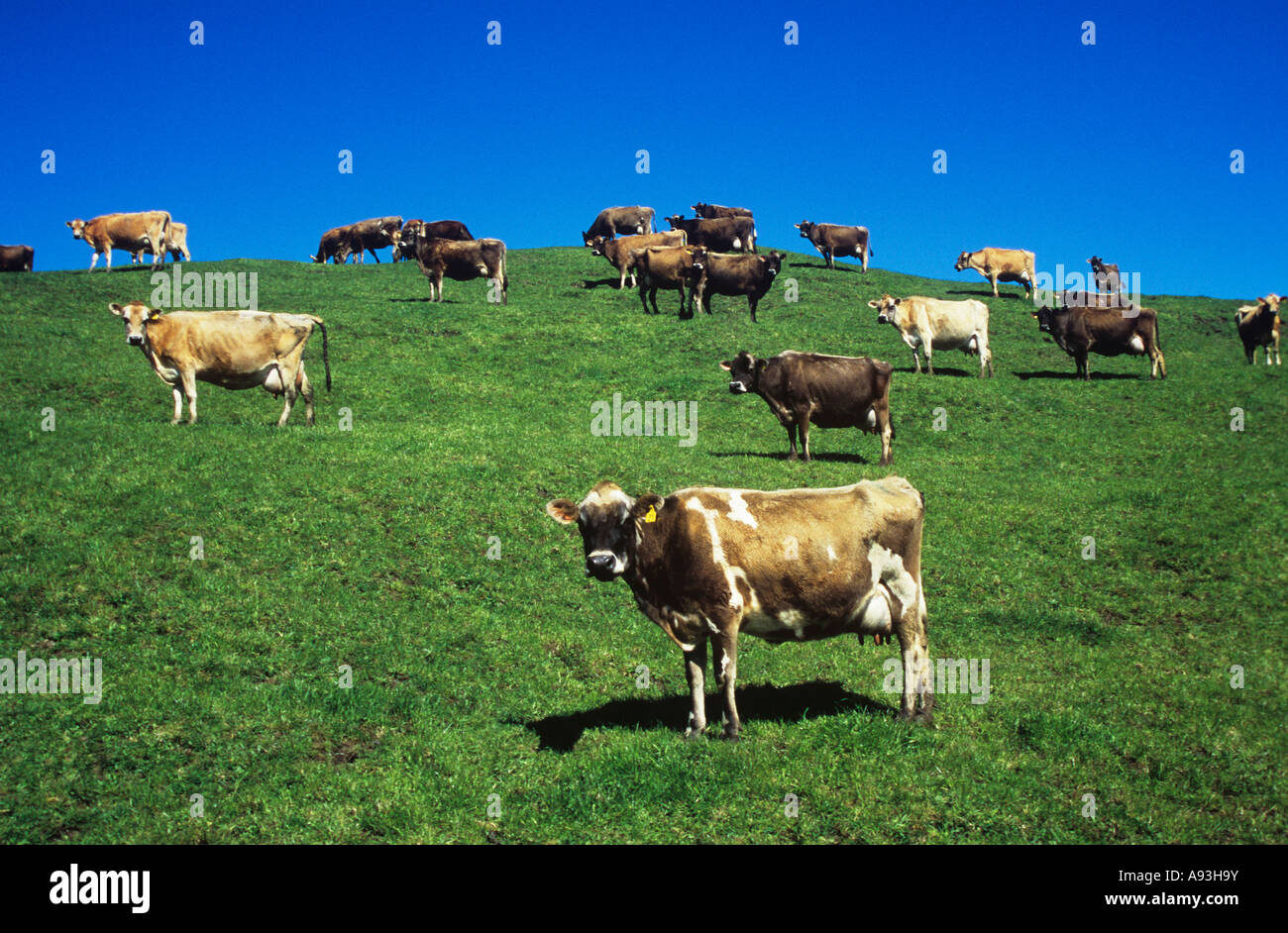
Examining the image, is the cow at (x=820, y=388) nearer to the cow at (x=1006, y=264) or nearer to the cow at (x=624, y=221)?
the cow at (x=1006, y=264)

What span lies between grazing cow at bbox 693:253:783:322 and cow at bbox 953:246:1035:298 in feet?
56.8

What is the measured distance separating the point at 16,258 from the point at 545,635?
5855cm

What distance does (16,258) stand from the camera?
179 feet

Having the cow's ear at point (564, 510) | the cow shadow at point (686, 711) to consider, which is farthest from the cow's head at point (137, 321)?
the cow's ear at point (564, 510)

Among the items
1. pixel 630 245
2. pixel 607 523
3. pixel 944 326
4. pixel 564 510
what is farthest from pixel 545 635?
pixel 630 245

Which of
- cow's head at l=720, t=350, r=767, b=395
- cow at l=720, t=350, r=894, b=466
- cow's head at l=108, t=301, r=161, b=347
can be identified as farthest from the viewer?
cow's head at l=720, t=350, r=767, b=395

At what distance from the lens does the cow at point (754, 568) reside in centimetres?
895

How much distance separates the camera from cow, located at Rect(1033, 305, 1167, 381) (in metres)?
32.5

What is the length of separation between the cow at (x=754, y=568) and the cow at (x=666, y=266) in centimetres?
3060

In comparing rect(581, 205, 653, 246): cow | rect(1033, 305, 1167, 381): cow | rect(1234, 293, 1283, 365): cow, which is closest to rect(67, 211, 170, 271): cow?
rect(581, 205, 653, 246): cow

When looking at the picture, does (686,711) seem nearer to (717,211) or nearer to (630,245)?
(630,245)

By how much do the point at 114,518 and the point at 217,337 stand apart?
7.84 metres

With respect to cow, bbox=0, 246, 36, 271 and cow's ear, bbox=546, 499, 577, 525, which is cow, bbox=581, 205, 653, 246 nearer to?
cow, bbox=0, 246, 36, 271

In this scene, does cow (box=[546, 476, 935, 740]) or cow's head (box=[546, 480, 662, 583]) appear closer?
cow's head (box=[546, 480, 662, 583])
